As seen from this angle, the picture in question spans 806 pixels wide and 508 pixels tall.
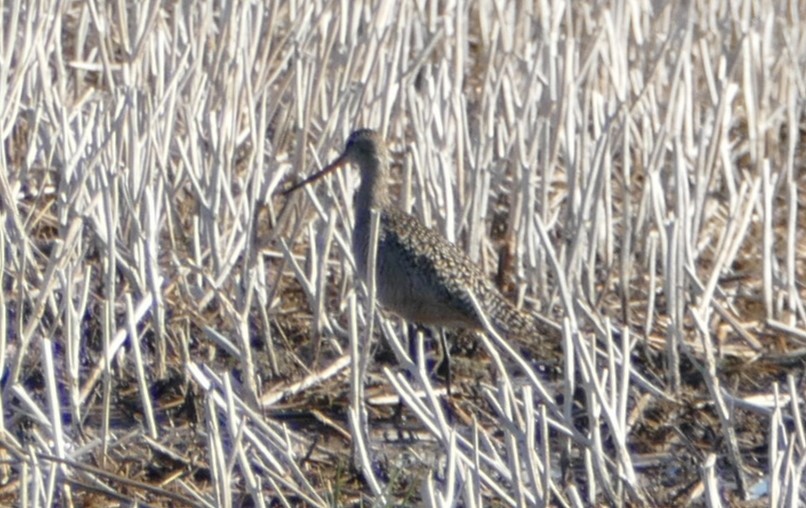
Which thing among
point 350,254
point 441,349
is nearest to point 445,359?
point 441,349

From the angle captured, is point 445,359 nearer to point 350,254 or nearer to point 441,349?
point 441,349

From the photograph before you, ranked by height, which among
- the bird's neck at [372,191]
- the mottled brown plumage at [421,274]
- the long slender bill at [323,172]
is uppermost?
the long slender bill at [323,172]

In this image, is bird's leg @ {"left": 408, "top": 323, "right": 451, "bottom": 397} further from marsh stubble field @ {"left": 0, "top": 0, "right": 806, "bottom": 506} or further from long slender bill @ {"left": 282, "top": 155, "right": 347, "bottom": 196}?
long slender bill @ {"left": 282, "top": 155, "right": 347, "bottom": 196}

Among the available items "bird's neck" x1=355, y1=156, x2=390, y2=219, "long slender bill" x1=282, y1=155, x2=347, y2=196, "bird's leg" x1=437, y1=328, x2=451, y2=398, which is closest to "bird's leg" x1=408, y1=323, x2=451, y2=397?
"bird's leg" x1=437, y1=328, x2=451, y2=398

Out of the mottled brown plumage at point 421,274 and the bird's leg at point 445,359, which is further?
the mottled brown plumage at point 421,274

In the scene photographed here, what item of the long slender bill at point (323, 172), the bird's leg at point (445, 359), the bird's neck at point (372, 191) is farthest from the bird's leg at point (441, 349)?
the long slender bill at point (323, 172)

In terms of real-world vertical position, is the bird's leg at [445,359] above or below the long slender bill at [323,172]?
below

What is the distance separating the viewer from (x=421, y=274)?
20.0 feet

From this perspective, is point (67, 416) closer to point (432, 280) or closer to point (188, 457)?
point (188, 457)

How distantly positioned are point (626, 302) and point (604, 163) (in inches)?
20.9

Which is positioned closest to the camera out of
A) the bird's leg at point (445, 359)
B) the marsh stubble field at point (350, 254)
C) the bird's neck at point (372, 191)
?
the marsh stubble field at point (350, 254)

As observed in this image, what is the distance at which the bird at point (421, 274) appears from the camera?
6.00 metres

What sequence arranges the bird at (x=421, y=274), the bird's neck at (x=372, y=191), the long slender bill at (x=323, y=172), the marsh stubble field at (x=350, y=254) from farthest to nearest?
the bird's neck at (x=372, y=191), the long slender bill at (x=323, y=172), the bird at (x=421, y=274), the marsh stubble field at (x=350, y=254)

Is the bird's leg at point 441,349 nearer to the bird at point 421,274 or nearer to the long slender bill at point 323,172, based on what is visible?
the bird at point 421,274
